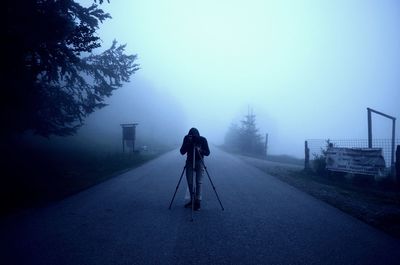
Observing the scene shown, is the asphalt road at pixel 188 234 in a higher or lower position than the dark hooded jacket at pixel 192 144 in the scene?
lower

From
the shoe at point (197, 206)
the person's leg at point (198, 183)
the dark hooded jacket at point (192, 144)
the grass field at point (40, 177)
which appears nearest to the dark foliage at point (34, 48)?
the grass field at point (40, 177)

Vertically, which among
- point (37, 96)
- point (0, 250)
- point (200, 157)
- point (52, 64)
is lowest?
point (0, 250)

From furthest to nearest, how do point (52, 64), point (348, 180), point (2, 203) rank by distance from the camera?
point (348, 180), point (52, 64), point (2, 203)

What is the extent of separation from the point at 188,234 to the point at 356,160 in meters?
11.2

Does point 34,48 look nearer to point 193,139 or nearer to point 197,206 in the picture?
point 193,139

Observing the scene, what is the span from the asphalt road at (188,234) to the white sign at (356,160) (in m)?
6.03

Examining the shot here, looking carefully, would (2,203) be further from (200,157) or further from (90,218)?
(200,157)

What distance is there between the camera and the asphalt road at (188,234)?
4.20 meters

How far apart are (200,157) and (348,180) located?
31.6 ft

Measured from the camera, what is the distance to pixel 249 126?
139ft

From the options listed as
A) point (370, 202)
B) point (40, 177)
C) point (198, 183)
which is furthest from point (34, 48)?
point (370, 202)

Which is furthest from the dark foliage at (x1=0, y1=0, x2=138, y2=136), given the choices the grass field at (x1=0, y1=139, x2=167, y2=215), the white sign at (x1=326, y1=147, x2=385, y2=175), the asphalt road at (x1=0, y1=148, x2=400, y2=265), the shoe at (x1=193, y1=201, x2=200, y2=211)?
the white sign at (x1=326, y1=147, x2=385, y2=175)

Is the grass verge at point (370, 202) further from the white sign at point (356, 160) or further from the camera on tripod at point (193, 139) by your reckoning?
the camera on tripod at point (193, 139)

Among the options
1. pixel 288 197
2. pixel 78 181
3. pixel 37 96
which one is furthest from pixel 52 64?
pixel 288 197
